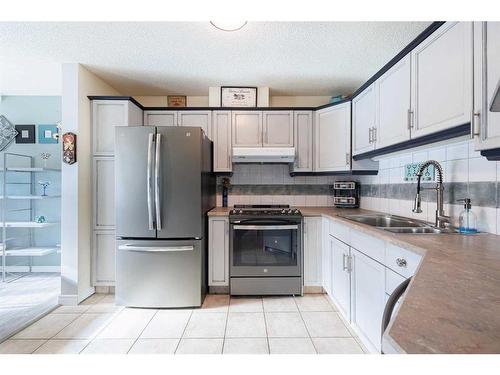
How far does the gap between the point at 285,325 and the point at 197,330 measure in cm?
72

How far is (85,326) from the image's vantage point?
81.9 inches

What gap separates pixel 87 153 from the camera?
2604mm


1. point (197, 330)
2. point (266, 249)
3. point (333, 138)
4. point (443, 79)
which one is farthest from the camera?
point (333, 138)

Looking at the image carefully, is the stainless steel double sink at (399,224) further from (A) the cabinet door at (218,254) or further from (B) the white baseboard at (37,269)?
(B) the white baseboard at (37,269)

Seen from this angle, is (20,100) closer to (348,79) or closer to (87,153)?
(87,153)

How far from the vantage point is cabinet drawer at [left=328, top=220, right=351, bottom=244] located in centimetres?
203

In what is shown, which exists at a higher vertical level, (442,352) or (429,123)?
(429,123)

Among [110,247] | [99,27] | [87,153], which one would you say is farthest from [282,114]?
[110,247]

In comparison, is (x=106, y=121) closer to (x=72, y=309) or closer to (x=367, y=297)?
(x=72, y=309)

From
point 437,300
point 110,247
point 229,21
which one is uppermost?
point 229,21

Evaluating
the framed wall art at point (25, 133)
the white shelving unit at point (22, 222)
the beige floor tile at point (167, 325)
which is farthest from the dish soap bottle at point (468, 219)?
the framed wall art at point (25, 133)

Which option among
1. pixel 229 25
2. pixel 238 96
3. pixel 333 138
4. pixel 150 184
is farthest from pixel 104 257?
pixel 333 138

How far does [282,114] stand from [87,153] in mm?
2195

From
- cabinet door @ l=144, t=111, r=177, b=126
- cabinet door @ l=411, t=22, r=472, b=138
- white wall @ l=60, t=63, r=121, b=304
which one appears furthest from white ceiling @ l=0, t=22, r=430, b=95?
cabinet door @ l=411, t=22, r=472, b=138
